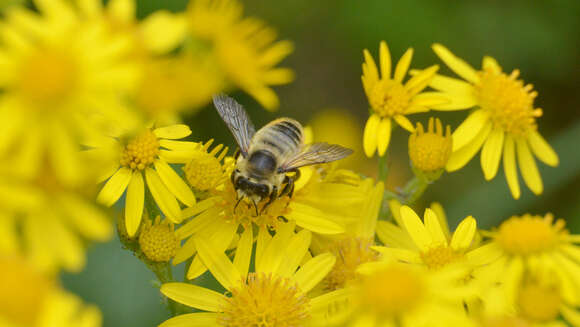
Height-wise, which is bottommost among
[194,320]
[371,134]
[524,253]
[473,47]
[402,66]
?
[194,320]

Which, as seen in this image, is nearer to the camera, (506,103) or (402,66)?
(402,66)

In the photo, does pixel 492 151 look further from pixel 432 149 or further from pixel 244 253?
pixel 244 253

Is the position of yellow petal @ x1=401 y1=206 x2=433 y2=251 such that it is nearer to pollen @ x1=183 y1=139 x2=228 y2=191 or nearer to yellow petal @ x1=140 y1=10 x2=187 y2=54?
pollen @ x1=183 y1=139 x2=228 y2=191

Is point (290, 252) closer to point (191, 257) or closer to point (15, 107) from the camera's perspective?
point (191, 257)

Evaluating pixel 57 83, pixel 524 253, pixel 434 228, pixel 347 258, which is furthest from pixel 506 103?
pixel 57 83

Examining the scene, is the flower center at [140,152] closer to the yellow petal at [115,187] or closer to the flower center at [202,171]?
Result: the yellow petal at [115,187]

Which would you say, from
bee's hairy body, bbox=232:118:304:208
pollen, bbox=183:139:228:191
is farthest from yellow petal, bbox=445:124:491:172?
pollen, bbox=183:139:228:191

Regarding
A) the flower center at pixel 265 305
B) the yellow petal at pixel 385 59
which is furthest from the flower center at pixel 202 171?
the yellow petal at pixel 385 59
